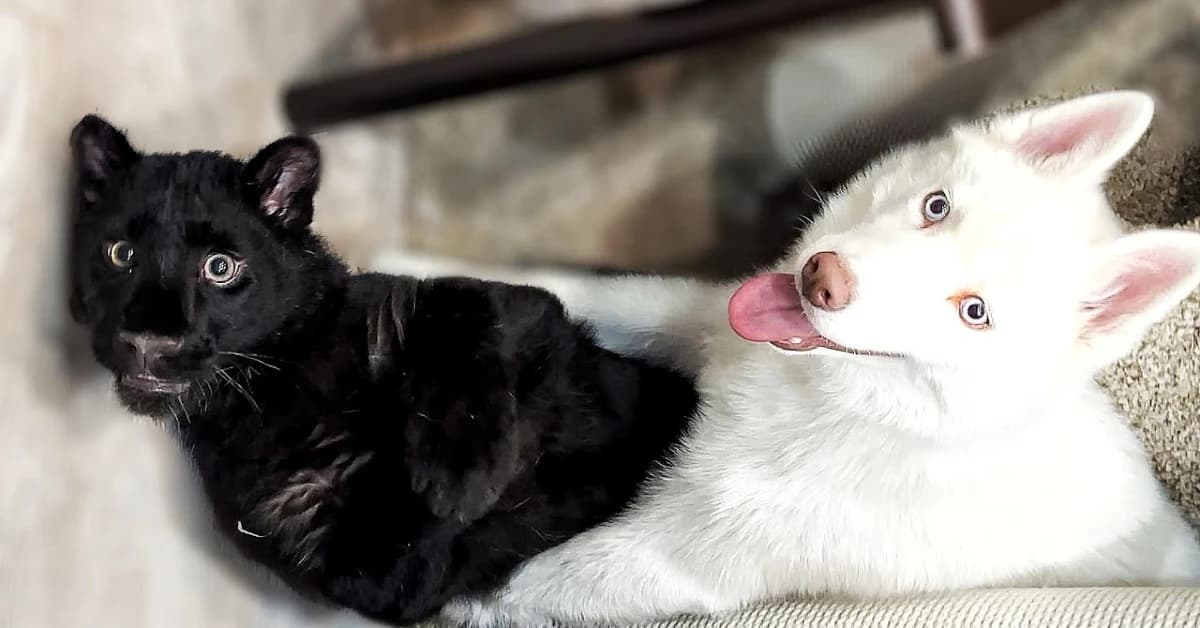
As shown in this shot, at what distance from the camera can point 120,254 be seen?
2.03ft

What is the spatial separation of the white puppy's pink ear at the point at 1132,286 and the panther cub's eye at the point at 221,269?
565 millimetres

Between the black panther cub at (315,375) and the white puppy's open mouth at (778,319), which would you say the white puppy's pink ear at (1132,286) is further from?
the black panther cub at (315,375)

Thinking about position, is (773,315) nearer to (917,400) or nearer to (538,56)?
(917,400)

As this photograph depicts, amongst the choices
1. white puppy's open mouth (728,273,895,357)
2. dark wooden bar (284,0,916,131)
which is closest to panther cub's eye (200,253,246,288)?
white puppy's open mouth (728,273,895,357)

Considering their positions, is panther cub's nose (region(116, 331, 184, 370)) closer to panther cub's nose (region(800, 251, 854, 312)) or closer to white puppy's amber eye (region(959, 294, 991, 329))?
panther cub's nose (region(800, 251, 854, 312))

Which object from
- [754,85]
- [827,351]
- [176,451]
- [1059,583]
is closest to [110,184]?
[176,451]

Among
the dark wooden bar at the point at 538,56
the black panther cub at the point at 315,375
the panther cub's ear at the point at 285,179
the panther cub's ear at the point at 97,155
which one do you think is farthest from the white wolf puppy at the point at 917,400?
the dark wooden bar at the point at 538,56

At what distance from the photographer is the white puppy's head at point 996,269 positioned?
25.5 inches

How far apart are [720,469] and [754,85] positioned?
109 centimetres

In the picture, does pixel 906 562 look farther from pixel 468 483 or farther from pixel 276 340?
pixel 276 340

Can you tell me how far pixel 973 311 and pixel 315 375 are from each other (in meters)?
0.45

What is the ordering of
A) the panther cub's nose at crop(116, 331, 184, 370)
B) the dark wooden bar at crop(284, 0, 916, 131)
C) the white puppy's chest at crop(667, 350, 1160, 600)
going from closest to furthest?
the panther cub's nose at crop(116, 331, 184, 370) < the white puppy's chest at crop(667, 350, 1160, 600) < the dark wooden bar at crop(284, 0, 916, 131)

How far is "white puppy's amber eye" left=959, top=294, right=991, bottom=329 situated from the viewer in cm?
66

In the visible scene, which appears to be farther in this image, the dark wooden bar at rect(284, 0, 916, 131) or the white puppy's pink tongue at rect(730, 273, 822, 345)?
the dark wooden bar at rect(284, 0, 916, 131)
